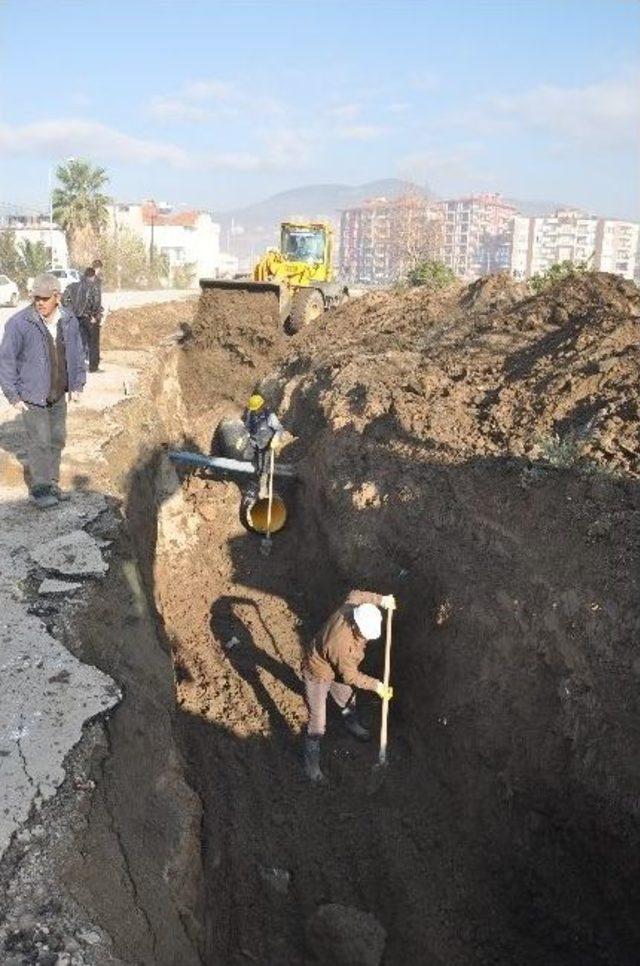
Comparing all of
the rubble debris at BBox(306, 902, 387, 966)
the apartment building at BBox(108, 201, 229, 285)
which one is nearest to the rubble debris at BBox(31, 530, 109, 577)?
the rubble debris at BBox(306, 902, 387, 966)

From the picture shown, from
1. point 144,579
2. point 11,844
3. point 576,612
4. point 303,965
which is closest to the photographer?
point 11,844

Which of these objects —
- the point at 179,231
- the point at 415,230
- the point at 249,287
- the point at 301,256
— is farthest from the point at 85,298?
the point at 179,231

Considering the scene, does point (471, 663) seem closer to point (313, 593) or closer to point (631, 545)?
point (631, 545)

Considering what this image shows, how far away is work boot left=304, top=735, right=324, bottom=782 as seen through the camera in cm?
563

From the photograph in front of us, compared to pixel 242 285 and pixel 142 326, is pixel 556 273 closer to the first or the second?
pixel 242 285

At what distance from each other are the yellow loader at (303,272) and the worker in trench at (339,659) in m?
9.69

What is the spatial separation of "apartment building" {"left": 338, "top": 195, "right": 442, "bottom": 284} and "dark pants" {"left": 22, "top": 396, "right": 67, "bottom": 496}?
265ft

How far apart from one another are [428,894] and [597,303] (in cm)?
700

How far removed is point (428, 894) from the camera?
15.7 ft

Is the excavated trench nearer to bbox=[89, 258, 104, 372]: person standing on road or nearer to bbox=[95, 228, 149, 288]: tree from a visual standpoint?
bbox=[89, 258, 104, 372]: person standing on road

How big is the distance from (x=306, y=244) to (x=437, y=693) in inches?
517

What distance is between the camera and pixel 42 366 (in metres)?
6.30

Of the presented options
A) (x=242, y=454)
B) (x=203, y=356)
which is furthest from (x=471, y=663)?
(x=203, y=356)

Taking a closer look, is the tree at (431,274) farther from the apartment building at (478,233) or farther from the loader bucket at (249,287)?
the apartment building at (478,233)
